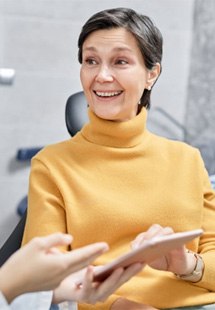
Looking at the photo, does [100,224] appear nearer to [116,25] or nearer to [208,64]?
[116,25]

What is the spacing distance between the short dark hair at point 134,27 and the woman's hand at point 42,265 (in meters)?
0.53

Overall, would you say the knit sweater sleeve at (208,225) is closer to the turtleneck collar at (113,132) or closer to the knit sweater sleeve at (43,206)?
the turtleneck collar at (113,132)

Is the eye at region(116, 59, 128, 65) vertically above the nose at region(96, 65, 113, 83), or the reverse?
the eye at region(116, 59, 128, 65)

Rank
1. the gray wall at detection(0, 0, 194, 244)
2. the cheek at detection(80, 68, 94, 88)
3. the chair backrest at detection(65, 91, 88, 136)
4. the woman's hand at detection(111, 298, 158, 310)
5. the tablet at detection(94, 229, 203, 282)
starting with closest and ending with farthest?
the tablet at detection(94, 229, 203, 282) < the woman's hand at detection(111, 298, 158, 310) < the cheek at detection(80, 68, 94, 88) < the chair backrest at detection(65, 91, 88, 136) < the gray wall at detection(0, 0, 194, 244)

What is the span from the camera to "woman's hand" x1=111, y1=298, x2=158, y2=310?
45.9 inches

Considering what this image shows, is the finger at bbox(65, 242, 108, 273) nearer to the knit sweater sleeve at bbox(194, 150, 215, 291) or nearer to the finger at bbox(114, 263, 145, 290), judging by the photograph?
the finger at bbox(114, 263, 145, 290)

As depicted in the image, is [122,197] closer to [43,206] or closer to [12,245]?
[43,206]

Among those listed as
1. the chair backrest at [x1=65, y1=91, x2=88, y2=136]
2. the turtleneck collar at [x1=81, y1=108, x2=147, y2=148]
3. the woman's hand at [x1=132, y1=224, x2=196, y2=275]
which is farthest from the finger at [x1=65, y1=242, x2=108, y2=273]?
the chair backrest at [x1=65, y1=91, x2=88, y2=136]

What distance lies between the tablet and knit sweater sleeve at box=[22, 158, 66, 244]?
0.28 m

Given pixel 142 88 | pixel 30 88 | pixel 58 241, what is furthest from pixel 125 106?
pixel 30 88

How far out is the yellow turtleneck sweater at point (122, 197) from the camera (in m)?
1.23

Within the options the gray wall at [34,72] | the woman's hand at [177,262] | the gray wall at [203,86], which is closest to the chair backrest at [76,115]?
the woman's hand at [177,262]

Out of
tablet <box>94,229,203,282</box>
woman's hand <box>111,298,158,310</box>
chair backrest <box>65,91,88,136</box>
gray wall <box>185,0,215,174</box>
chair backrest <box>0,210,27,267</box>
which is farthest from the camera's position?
gray wall <box>185,0,215,174</box>

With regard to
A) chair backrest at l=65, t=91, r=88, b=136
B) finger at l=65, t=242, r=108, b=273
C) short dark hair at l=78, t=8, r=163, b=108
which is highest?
short dark hair at l=78, t=8, r=163, b=108
